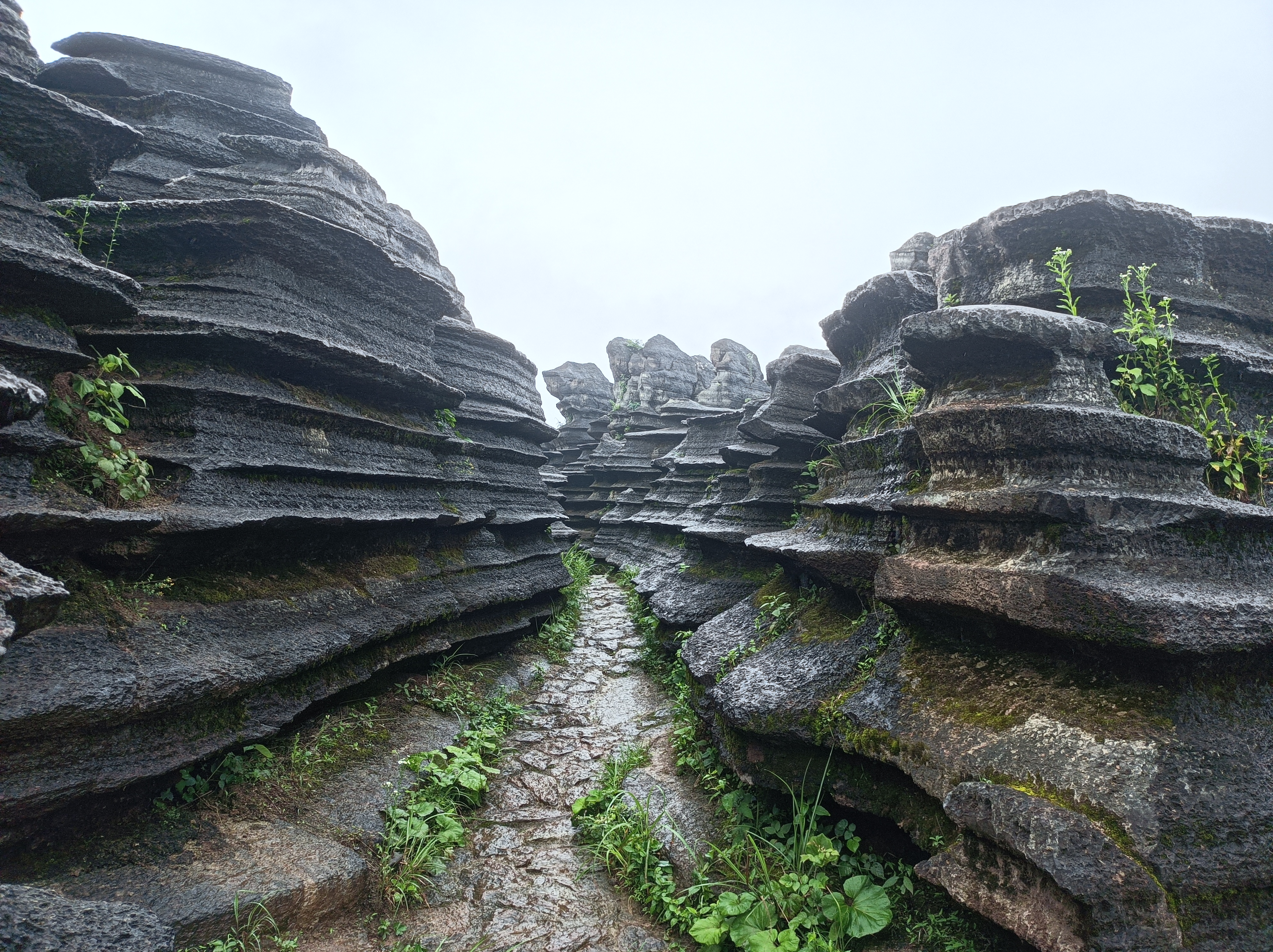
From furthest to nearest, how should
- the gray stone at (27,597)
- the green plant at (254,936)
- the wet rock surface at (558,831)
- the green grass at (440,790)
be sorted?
the green grass at (440,790) → the wet rock surface at (558,831) → the green plant at (254,936) → the gray stone at (27,597)

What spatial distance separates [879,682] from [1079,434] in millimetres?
1560

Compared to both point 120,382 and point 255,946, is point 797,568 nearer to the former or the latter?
point 255,946

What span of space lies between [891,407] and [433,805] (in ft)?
14.0

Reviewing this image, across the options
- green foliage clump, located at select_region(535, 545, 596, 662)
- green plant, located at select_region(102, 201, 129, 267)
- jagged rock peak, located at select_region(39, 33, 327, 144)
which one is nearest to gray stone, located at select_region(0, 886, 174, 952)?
green plant, located at select_region(102, 201, 129, 267)

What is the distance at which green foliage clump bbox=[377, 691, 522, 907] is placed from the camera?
3.38m

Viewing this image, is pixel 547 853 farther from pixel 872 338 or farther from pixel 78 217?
pixel 78 217

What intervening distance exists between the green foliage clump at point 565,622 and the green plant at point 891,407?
14.5 feet

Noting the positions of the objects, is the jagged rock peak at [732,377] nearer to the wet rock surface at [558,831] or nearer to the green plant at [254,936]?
the wet rock surface at [558,831]

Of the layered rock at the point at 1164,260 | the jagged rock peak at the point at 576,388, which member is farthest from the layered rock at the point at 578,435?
the layered rock at the point at 1164,260

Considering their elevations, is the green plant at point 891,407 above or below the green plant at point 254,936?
above

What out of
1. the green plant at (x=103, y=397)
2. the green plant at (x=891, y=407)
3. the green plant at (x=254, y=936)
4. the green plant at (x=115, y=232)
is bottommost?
the green plant at (x=254, y=936)

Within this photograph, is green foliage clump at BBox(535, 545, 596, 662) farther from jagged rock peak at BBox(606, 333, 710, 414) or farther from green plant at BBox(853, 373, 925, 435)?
jagged rock peak at BBox(606, 333, 710, 414)

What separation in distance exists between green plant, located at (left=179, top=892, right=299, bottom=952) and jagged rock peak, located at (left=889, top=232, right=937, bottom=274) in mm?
8333

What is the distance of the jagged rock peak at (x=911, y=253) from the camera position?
8.05m
